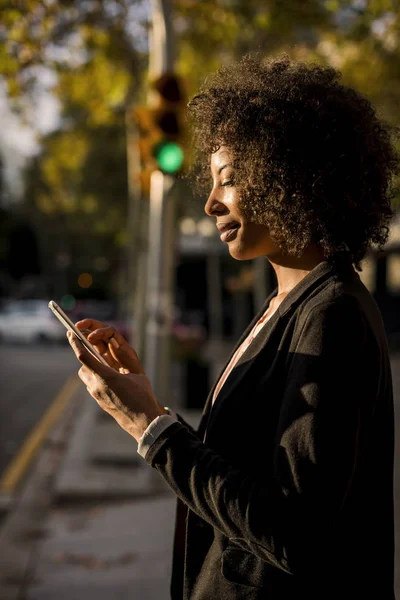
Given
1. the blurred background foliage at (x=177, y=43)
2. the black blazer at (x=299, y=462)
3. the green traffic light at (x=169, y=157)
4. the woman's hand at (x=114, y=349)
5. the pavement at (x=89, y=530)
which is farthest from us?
the blurred background foliage at (x=177, y=43)

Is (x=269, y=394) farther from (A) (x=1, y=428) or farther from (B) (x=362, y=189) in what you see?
(A) (x=1, y=428)

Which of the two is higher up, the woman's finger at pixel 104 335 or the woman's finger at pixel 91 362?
the woman's finger at pixel 104 335

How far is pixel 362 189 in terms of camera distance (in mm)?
1748

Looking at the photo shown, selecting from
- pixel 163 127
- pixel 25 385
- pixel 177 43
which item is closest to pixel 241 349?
pixel 163 127

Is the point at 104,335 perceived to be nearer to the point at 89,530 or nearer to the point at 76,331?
the point at 76,331

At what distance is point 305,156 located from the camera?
1714 millimetres

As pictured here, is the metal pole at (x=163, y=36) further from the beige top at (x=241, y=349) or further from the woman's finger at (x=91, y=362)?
the woman's finger at (x=91, y=362)

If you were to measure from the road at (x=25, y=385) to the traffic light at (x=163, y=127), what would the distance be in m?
3.82

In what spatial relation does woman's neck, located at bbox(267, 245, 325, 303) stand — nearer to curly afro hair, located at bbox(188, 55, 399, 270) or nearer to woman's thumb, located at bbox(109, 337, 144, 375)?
curly afro hair, located at bbox(188, 55, 399, 270)

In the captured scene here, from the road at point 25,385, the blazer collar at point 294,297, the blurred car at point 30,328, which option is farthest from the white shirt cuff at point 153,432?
the blurred car at point 30,328

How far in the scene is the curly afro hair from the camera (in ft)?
5.64

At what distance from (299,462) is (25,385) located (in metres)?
16.3

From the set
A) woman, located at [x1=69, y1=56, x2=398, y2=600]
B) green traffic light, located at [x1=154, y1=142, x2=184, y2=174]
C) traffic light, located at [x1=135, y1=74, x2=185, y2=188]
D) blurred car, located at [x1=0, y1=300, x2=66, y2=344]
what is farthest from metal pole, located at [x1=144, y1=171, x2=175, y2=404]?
blurred car, located at [x1=0, y1=300, x2=66, y2=344]

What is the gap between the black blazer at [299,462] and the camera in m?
1.51
